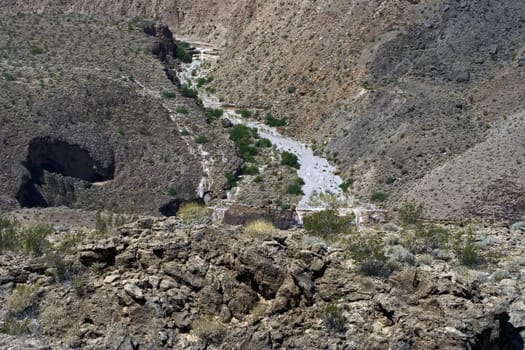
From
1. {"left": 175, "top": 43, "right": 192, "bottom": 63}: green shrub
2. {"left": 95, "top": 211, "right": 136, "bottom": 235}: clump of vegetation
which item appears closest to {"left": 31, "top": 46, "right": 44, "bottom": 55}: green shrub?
{"left": 175, "top": 43, "right": 192, "bottom": 63}: green shrub

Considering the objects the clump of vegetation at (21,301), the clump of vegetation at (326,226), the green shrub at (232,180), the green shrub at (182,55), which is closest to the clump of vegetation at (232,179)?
the green shrub at (232,180)

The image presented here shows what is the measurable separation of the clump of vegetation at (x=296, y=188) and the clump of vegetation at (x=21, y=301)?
28.8 metres

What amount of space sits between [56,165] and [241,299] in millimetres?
31009

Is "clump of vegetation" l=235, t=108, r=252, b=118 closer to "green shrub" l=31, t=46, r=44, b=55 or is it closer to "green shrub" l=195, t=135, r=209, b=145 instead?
"green shrub" l=195, t=135, r=209, b=145

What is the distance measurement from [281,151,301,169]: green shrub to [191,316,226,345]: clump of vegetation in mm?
33298

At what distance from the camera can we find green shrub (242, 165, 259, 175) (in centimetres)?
4659

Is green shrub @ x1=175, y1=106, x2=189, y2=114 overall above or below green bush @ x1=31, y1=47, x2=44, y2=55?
below

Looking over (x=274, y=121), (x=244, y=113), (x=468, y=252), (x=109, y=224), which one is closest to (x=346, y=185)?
(x=274, y=121)

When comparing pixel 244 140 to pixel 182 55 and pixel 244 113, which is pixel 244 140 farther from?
pixel 182 55

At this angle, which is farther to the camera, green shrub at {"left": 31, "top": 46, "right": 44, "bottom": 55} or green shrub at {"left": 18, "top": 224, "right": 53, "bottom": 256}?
green shrub at {"left": 31, "top": 46, "right": 44, "bottom": 55}

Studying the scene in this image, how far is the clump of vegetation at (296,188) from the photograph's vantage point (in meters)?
42.9

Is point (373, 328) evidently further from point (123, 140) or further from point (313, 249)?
point (123, 140)

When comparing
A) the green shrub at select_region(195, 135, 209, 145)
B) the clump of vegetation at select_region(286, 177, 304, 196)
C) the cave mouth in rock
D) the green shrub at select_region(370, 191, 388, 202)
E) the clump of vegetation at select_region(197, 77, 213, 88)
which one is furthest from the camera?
the clump of vegetation at select_region(197, 77, 213, 88)

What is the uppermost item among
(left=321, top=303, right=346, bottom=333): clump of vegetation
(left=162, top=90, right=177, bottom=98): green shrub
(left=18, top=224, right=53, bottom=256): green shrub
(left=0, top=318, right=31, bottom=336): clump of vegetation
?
(left=162, top=90, right=177, bottom=98): green shrub
